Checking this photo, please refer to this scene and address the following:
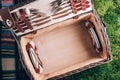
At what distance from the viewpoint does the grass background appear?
1945 mm

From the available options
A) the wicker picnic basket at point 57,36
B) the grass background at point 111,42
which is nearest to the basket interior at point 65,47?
the wicker picnic basket at point 57,36

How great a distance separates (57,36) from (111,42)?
35 cm

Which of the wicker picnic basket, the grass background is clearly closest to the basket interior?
the wicker picnic basket

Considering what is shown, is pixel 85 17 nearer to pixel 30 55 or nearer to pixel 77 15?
pixel 77 15

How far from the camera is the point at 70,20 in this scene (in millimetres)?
1696

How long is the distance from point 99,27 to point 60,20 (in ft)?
0.62

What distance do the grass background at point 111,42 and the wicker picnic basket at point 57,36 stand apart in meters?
0.15

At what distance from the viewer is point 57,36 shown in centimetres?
182

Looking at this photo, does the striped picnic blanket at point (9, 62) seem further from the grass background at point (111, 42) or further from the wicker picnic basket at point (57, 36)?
the grass background at point (111, 42)

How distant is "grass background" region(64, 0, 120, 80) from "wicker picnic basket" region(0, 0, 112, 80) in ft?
0.51

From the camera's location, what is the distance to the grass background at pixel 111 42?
1945mm

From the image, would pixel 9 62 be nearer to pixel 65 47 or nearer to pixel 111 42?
pixel 65 47

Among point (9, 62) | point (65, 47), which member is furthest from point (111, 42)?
point (9, 62)

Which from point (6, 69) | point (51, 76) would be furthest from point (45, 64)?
point (6, 69)
